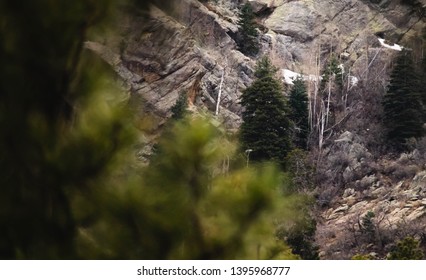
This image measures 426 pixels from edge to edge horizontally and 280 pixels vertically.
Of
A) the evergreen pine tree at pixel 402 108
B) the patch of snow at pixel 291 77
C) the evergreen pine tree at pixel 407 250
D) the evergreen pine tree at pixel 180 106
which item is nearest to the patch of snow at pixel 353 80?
the patch of snow at pixel 291 77

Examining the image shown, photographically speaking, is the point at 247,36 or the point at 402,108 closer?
the point at 402,108

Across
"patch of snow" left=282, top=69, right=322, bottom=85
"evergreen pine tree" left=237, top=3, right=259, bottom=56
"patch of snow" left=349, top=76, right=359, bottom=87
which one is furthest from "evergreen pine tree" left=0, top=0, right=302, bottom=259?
"patch of snow" left=349, top=76, right=359, bottom=87

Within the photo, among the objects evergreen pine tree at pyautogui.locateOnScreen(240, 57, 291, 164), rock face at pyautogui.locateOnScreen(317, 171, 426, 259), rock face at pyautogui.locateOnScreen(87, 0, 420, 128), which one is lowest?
rock face at pyautogui.locateOnScreen(317, 171, 426, 259)

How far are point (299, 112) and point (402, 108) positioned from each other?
7.60 feet

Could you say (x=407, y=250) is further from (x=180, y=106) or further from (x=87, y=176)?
(x=87, y=176)

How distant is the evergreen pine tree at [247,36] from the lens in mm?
16016

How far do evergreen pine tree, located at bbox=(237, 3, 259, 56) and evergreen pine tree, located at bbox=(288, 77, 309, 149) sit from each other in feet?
5.83

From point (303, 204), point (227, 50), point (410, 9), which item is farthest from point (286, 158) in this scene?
point (410, 9)

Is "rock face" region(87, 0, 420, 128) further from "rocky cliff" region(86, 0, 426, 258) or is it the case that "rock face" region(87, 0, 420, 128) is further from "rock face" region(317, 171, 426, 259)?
"rock face" region(317, 171, 426, 259)

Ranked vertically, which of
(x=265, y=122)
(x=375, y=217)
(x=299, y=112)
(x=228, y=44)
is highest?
(x=228, y=44)

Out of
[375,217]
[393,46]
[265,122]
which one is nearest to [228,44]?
[265,122]

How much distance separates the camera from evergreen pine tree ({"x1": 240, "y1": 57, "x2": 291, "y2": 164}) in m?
11.9

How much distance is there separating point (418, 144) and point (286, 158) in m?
2.95

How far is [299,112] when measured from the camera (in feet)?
47.6
